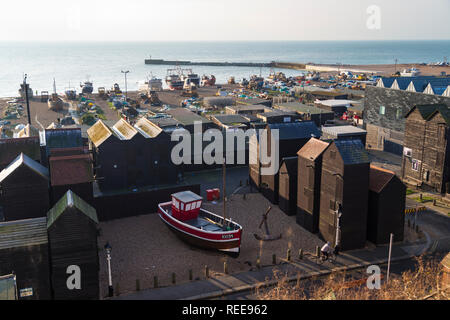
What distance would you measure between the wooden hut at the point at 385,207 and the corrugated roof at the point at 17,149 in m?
29.3

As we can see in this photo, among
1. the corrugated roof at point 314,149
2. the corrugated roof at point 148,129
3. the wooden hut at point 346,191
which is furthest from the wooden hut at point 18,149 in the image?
the wooden hut at point 346,191

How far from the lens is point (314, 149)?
33.6 metres

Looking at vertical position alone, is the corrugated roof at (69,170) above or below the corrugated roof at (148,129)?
below

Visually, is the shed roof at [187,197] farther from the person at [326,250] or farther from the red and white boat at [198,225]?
the person at [326,250]

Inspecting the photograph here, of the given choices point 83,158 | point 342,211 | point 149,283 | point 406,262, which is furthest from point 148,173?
point 406,262

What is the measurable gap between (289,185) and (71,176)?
18.4m

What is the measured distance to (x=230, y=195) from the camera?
141 ft

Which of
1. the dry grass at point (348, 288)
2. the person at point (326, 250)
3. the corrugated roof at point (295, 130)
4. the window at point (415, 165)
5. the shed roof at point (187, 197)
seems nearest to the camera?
the dry grass at point (348, 288)

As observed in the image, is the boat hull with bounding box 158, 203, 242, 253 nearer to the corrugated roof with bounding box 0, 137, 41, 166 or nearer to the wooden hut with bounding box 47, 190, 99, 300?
the wooden hut with bounding box 47, 190, 99, 300

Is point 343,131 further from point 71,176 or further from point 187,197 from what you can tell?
point 71,176

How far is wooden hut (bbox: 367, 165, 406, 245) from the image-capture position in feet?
102

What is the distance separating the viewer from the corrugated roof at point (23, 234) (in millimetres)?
23498

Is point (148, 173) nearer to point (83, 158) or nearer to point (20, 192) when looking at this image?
point (83, 158)

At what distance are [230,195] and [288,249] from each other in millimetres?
13561
